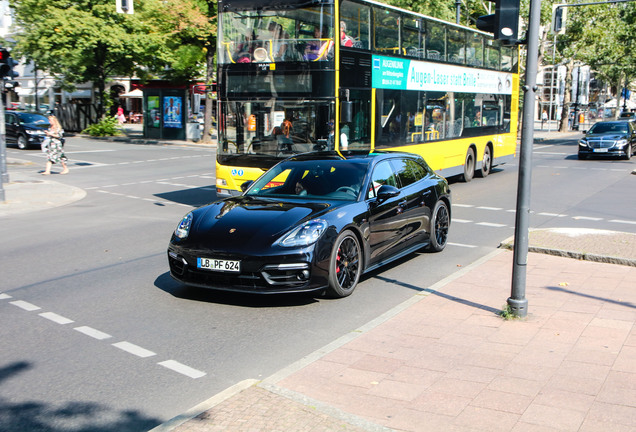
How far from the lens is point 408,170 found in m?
9.28

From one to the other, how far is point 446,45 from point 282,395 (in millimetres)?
14568

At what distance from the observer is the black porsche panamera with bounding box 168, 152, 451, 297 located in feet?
21.8

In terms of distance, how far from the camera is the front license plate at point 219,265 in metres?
6.59

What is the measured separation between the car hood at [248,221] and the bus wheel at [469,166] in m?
12.7

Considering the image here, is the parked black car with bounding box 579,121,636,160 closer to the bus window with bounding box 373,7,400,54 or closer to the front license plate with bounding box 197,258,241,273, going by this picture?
the bus window with bounding box 373,7,400,54

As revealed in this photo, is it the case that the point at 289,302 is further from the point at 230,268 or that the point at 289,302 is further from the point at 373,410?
the point at 373,410

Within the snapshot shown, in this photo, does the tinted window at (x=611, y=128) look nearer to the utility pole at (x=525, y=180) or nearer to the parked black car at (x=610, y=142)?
the parked black car at (x=610, y=142)

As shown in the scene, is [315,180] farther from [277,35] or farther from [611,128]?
[611,128]

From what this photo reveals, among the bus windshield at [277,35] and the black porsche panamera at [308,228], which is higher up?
the bus windshield at [277,35]

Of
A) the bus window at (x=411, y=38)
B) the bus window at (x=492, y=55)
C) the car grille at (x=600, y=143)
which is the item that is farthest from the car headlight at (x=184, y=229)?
the car grille at (x=600, y=143)

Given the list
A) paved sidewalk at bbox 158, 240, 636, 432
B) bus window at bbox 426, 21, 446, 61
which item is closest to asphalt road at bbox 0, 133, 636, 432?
paved sidewalk at bbox 158, 240, 636, 432

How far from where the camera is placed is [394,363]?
5152 millimetres

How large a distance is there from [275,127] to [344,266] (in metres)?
6.12

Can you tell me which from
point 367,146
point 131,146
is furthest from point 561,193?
point 131,146
